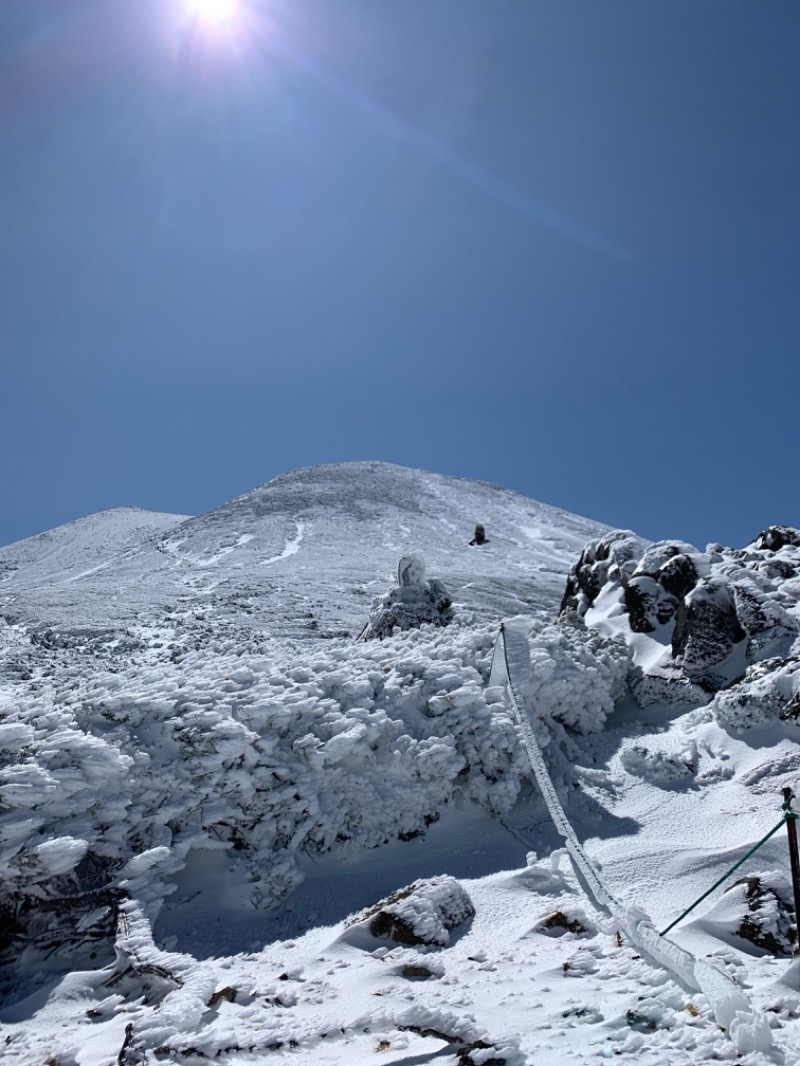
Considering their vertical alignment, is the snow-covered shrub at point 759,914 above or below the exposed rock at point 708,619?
below

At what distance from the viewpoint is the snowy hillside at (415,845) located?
4.26 metres

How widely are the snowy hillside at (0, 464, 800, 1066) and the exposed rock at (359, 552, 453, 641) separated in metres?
2.18

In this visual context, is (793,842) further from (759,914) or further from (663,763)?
(663,763)

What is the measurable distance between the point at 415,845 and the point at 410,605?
321 inches

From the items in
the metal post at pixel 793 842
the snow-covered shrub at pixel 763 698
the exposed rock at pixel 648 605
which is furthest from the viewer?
the exposed rock at pixel 648 605

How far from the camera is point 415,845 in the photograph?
286 inches

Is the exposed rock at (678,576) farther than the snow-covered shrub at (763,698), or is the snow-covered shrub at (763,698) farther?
the exposed rock at (678,576)

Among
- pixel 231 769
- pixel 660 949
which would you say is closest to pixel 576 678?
pixel 660 949

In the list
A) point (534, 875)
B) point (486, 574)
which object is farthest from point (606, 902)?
point (486, 574)

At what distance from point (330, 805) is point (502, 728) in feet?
8.28

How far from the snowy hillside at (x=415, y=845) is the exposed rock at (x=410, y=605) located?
218 cm

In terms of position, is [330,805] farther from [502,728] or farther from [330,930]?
[502,728]

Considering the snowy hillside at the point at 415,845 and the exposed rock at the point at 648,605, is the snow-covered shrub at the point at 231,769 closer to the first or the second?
the snowy hillside at the point at 415,845

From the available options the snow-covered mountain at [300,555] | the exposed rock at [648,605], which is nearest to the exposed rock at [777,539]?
the exposed rock at [648,605]
